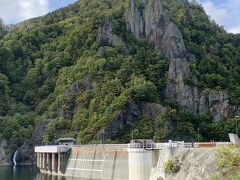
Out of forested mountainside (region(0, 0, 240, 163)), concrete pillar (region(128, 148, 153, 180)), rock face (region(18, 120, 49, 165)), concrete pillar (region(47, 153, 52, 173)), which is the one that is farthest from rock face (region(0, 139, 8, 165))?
concrete pillar (region(128, 148, 153, 180))

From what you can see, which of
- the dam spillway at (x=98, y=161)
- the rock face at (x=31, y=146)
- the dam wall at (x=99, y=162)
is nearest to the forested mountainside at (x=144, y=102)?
the rock face at (x=31, y=146)

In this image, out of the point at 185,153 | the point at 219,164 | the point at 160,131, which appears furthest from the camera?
the point at 160,131

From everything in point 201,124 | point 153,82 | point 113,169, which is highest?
point 153,82

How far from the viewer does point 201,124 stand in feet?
538

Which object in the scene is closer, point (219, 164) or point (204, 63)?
point (219, 164)

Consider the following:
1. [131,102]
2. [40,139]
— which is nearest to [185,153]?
[131,102]

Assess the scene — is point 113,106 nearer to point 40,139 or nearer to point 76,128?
point 76,128

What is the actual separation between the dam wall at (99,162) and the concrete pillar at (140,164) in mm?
13955

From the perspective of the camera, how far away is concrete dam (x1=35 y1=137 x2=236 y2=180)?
3349 inches

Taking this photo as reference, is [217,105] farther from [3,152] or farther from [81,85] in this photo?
[3,152]

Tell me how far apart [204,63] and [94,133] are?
58167 millimetres

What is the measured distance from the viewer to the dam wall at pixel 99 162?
346 feet

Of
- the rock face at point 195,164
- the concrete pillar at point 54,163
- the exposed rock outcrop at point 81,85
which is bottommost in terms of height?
the concrete pillar at point 54,163

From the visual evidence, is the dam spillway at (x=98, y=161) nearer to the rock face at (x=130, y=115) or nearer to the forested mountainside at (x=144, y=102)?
the forested mountainside at (x=144, y=102)
